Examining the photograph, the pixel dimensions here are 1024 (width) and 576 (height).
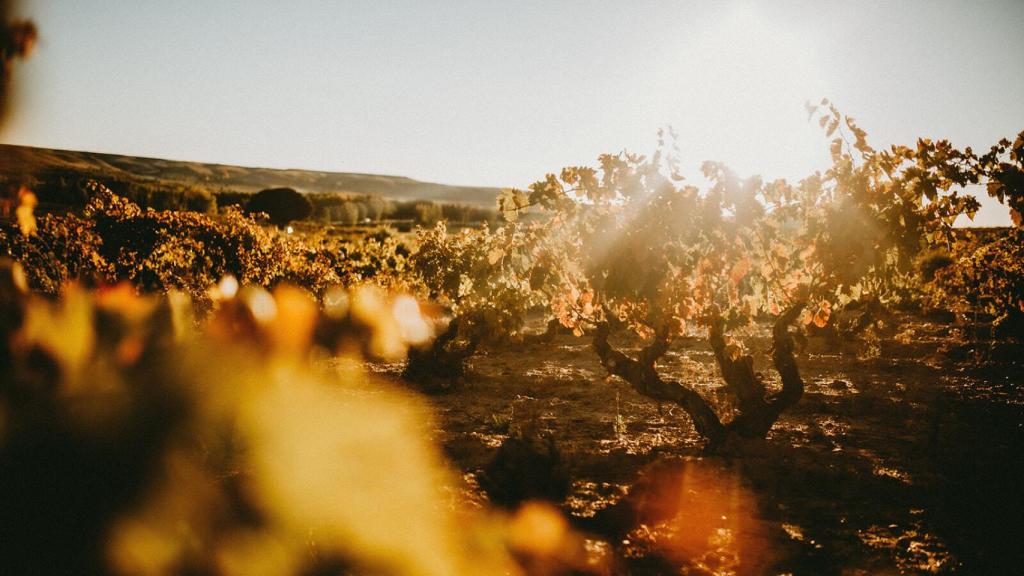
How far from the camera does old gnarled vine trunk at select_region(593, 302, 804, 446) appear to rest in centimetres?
803

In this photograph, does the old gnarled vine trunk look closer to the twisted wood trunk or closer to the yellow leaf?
the twisted wood trunk

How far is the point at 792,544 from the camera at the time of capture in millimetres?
5359

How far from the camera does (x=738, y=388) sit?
8.44 m

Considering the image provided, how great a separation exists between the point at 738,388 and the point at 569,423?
2.95 meters

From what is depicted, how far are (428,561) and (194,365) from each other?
679cm

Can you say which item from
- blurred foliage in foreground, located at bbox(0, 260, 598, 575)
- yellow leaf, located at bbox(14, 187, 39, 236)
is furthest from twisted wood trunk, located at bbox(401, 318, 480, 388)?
yellow leaf, located at bbox(14, 187, 39, 236)

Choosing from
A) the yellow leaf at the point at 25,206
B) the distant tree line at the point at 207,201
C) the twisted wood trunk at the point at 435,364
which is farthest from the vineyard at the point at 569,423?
the distant tree line at the point at 207,201

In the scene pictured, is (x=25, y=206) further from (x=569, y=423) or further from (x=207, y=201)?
(x=207, y=201)

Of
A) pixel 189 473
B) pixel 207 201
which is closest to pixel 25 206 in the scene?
pixel 189 473

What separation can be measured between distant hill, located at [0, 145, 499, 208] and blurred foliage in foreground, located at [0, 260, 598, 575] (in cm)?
6334

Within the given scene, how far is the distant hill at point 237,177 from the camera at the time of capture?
87188 mm

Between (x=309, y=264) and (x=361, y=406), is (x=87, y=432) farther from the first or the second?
(x=309, y=264)

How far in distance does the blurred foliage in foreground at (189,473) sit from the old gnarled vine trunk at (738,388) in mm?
3126

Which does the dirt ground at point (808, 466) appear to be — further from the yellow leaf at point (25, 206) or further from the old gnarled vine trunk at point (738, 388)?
the yellow leaf at point (25, 206)
